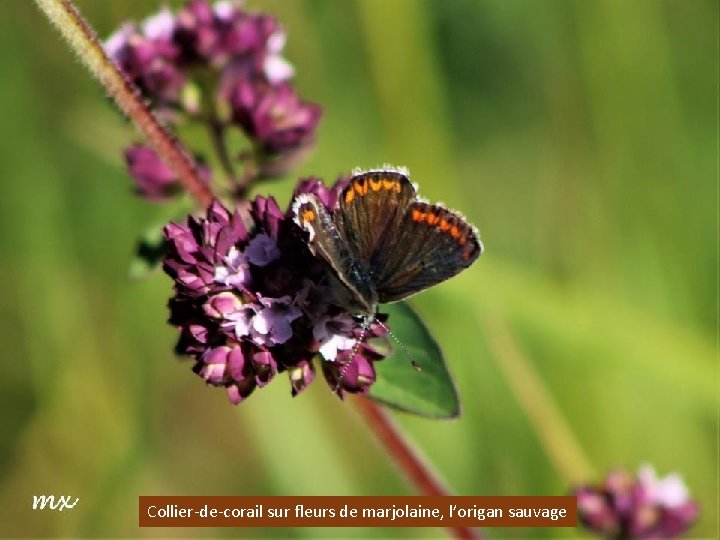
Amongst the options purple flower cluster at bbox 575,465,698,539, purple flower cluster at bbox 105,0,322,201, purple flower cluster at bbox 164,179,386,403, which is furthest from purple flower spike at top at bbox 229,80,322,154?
purple flower cluster at bbox 575,465,698,539

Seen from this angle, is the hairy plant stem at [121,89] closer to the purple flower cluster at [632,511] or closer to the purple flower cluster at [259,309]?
the purple flower cluster at [259,309]

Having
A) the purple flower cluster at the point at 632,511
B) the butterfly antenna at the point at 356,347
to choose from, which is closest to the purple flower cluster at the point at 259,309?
the butterfly antenna at the point at 356,347

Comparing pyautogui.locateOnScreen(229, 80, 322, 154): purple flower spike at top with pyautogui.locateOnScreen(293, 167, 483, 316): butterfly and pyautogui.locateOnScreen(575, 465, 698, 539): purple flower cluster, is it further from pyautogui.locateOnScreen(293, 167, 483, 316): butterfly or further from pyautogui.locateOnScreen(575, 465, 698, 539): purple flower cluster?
pyautogui.locateOnScreen(575, 465, 698, 539): purple flower cluster

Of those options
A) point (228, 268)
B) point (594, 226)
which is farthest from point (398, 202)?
point (594, 226)

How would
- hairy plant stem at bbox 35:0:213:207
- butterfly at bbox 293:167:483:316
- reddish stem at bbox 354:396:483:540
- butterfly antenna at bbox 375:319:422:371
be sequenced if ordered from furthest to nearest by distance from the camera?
reddish stem at bbox 354:396:483:540 → butterfly antenna at bbox 375:319:422:371 → butterfly at bbox 293:167:483:316 → hairy plant stem at bbox 35:0:213:207

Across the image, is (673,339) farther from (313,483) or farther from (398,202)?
(398,202)

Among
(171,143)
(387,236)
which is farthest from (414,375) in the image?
(171,143)

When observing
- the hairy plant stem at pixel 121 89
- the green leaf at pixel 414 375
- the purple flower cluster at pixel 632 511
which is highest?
the hairy plant stem at pixel 121 89
